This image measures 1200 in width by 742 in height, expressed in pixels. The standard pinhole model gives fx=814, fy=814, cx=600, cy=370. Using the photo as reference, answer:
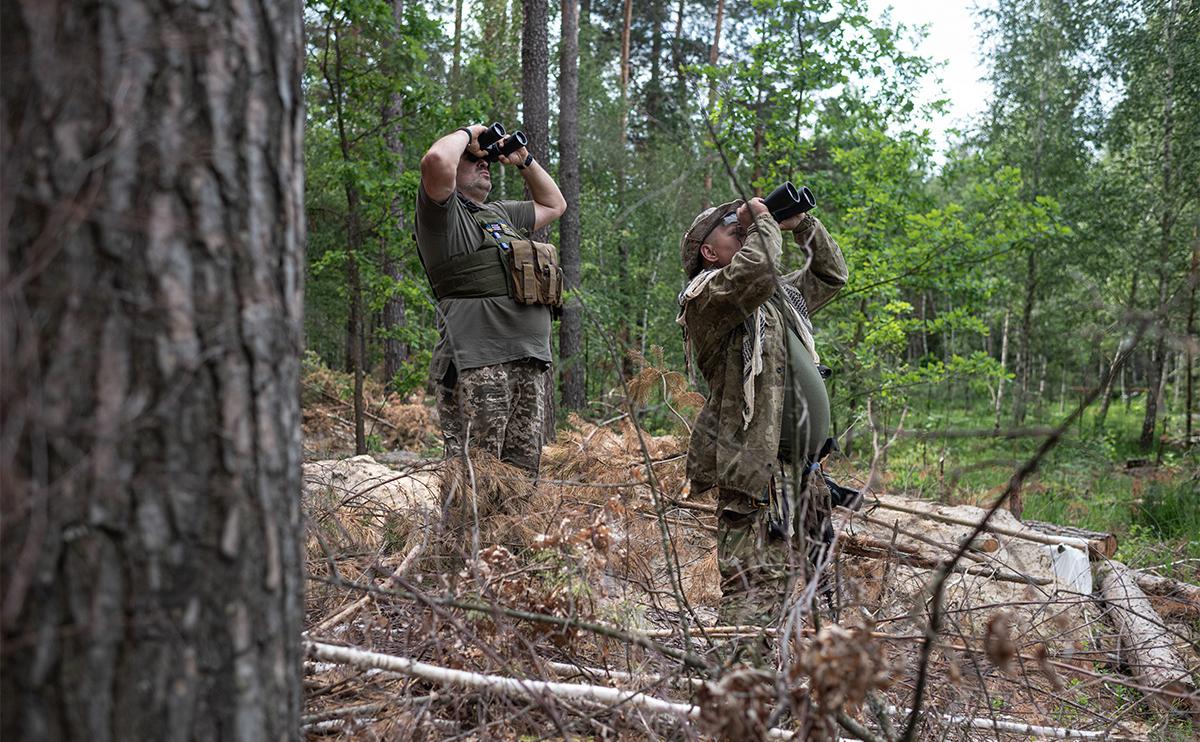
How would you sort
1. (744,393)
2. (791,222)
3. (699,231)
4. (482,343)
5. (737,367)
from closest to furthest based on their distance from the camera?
1. (744,393)
2. (737,367)
3. (791,222)
4. (699,231)
5. (482,343)

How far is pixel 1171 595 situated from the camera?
4.67 meters

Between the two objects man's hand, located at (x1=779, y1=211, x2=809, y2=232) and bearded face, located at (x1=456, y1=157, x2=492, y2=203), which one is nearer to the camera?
man's hand, located at (x1=779, y1=211, x2=809, y2=232)

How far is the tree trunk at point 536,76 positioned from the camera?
27.8ft

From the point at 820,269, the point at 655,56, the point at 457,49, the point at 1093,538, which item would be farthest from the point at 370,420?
the point at 655,56

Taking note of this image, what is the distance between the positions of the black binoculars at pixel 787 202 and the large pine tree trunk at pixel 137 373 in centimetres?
257

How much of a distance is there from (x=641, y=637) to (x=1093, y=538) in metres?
4.27

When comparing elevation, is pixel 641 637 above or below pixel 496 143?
below

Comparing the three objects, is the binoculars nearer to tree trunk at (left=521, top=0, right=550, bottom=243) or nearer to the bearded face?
the bearded face

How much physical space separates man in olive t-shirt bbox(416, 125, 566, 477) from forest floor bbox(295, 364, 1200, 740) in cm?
29

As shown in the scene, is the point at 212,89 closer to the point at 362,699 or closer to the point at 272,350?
the point at 272,350

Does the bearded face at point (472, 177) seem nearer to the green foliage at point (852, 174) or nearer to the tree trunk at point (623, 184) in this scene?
the green foliage at point (852, 174)

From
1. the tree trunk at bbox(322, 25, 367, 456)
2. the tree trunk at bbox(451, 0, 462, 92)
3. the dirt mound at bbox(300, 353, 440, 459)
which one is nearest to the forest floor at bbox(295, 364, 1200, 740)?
the tree trunk at bbox(322, 25, 367, 456)

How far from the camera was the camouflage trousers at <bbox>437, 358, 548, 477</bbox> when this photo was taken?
4090mm

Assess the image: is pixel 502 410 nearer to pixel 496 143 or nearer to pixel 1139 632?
pixel 496 143
